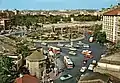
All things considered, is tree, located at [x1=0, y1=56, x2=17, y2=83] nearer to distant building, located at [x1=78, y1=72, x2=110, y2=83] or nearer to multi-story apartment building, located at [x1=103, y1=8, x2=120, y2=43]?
distant building, located at [x1=78, y1=72, x2=110, y2=83]

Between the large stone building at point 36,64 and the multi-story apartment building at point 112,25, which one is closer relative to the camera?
the large stone building at point 36,64

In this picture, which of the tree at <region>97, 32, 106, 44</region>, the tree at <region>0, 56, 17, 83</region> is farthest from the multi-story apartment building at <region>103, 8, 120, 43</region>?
the tree at <region>0, 56, 17, 83</region>

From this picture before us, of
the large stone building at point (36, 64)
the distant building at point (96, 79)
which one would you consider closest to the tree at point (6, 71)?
the large stone building at point (36, 64)

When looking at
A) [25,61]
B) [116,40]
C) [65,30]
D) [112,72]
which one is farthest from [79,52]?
[65,30]

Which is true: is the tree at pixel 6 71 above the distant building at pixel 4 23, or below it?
below

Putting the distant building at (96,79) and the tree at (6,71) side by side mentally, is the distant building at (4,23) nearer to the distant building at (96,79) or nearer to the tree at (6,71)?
the tree at (6,71)
